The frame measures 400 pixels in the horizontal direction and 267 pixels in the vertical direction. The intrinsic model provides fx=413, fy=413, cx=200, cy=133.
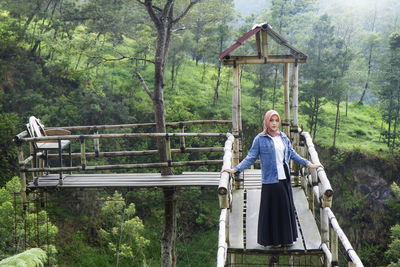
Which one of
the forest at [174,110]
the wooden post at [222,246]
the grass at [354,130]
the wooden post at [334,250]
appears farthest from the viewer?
the grass at [354,130]

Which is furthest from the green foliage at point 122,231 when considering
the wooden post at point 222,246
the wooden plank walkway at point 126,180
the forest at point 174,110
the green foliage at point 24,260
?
the wooden post at point 222,246

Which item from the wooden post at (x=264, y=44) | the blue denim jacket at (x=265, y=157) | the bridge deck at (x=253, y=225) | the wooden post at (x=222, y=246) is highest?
the wooden post at (x=264, y=44)

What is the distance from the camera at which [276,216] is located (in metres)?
4.51

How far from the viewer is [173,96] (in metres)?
20.4

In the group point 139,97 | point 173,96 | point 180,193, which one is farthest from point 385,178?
point 139,97

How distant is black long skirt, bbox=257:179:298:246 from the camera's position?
4.51 metres

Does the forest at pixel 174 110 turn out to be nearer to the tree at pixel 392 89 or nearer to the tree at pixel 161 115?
the tree at pixel 392 89

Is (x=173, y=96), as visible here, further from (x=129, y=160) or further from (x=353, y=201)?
(x=353, y=201)

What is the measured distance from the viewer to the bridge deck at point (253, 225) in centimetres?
460

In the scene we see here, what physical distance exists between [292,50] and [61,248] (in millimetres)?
11894

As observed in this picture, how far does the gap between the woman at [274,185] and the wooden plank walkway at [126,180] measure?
221 cm

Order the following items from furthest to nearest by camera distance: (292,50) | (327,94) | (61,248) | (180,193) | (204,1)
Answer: (204,1)
(327,94)
(180,193)
(61,248)
(292,50)

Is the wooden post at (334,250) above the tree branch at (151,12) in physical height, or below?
below

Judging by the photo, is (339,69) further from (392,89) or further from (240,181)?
(240,181)
